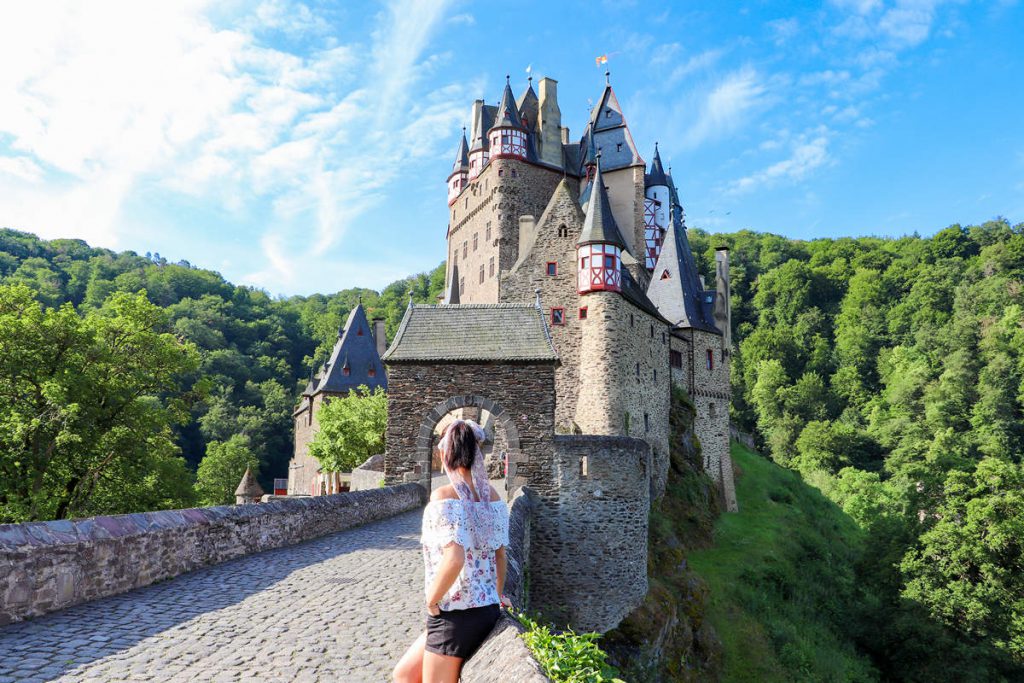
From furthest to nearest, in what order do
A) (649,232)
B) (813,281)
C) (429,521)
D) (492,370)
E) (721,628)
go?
(813,281)
(649,232)
(721,628)
(492,370)
(429,521)

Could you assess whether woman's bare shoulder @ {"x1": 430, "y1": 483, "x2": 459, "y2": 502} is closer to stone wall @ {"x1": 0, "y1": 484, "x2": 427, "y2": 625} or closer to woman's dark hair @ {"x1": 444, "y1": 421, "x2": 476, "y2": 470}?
woman's dark hair @ {"x1": 444, "y1": 421, "x2": 476, "y2": 470}

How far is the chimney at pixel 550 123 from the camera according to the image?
45.2m

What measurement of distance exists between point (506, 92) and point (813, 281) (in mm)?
57682

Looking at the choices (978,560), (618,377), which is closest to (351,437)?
(618,377)

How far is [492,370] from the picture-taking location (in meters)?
18.5

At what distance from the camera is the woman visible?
14.5 feet

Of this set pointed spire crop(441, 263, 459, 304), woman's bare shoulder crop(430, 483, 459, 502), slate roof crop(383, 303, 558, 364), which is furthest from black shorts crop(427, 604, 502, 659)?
pointed spire crop(441, 263, 459, 304)

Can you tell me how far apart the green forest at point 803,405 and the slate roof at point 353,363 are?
33.1ft

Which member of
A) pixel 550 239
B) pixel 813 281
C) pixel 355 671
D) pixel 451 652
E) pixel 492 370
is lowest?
pixel 355 671

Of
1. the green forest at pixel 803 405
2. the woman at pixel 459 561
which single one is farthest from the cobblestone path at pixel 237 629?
the green forest at pixel 803 405

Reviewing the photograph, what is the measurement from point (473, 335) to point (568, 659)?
14.8m

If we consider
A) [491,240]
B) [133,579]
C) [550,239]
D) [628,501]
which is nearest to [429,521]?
[133,579]

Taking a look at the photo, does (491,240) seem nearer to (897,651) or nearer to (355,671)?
(897,651)

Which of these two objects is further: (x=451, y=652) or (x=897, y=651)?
(x=897, y=651)
